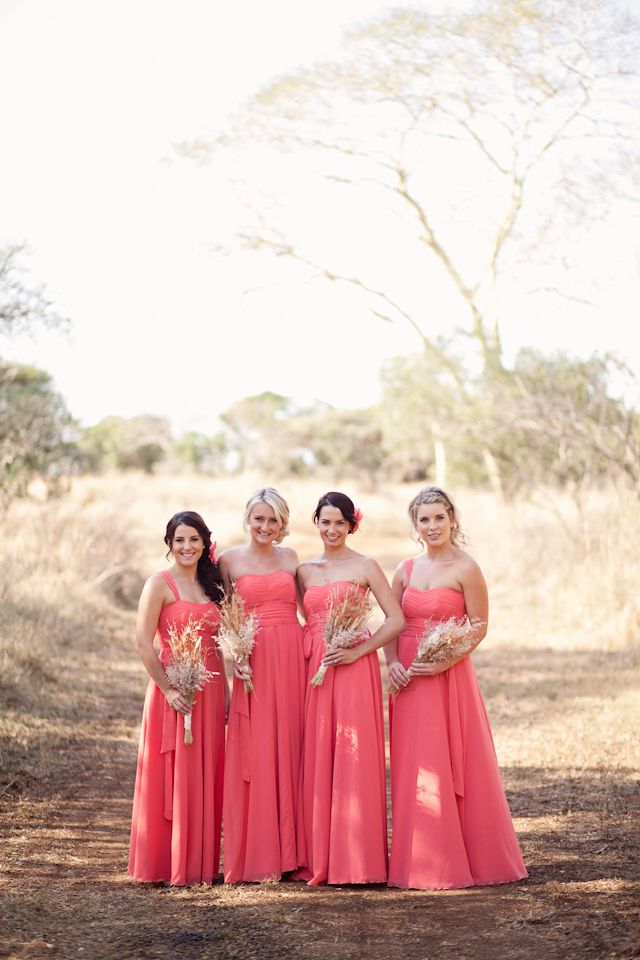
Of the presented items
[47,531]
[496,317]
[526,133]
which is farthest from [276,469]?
[47,531]

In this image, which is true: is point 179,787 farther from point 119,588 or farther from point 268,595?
point 119,588

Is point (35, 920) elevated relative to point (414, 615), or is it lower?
lower

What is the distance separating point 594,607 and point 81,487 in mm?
12772

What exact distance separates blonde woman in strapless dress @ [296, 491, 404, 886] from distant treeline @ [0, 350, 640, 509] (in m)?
8.47

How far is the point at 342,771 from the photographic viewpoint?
4824 millimetres

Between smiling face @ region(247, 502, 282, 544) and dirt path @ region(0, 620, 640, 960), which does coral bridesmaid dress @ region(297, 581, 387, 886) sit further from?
smiling face @ region(247, 502, 282, 544)

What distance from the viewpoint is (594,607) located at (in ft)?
39.7

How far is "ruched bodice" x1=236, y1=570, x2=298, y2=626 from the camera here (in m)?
5.04

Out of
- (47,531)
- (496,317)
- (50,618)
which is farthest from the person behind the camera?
(496,317)

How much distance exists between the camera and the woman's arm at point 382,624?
488 cm

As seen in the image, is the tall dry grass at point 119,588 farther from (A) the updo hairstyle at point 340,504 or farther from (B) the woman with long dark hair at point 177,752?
(A) the updo hairstyle at point 340,504

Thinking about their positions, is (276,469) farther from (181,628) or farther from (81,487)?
(181,628)

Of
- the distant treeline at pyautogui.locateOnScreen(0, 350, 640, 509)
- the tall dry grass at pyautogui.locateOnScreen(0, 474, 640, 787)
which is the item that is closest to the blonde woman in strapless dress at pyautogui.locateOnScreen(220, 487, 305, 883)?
the tall dry grass at pyautogui.locateOnScreen(0, 474, 640, 787)

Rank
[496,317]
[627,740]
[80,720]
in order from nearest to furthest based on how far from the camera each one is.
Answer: [627,740], [80,720], [496,317]
